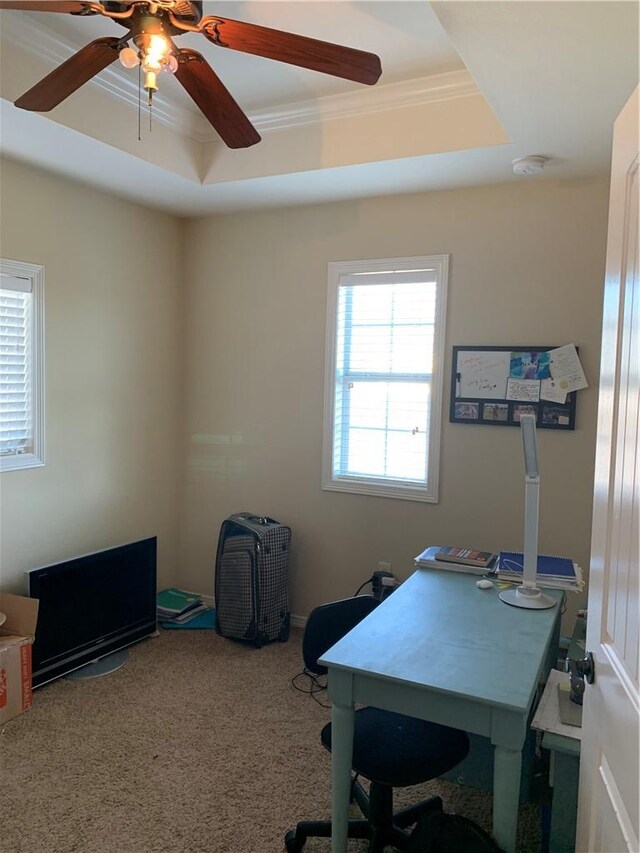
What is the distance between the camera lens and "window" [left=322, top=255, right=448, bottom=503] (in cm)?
348

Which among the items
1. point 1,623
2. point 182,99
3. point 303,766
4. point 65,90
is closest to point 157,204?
point 182,99

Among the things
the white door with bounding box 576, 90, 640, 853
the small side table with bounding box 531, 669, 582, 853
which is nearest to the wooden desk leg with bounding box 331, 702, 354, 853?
the small side table with bounding box 531, 669, 582, 853

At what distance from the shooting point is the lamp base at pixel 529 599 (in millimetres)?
2318

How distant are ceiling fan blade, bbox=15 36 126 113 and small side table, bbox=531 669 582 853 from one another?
7.37ft

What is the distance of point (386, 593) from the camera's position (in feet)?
11.7

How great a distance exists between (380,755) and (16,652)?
1842mm

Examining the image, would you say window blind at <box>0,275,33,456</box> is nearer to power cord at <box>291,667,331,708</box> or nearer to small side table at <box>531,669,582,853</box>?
power cord at <box>291,667,331,708</box>

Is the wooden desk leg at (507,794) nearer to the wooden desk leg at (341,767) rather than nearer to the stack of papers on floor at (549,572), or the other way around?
the wooden desk leg at (341,767)

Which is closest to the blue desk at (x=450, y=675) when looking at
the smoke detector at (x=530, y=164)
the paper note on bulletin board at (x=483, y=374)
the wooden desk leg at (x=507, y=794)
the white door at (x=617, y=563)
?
the wooden desk leg at (x=507, y=794)

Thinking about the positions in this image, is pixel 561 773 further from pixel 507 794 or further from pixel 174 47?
pixel 174 47

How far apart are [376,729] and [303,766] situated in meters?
0.71

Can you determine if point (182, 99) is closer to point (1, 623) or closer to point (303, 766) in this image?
point (1, 623)

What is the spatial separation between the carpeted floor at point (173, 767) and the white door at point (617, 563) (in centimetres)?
104

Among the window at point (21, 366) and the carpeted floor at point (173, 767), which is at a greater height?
the window at point (21, 366)
